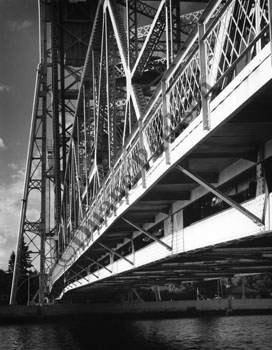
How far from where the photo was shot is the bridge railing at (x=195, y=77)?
9.52 meters

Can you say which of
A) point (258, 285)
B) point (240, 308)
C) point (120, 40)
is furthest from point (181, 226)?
point (258, 285)

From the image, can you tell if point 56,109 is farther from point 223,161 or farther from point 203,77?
point 203,77

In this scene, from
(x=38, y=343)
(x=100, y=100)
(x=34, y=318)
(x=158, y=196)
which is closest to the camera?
(x=158, y=196)

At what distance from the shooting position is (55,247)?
76.6m

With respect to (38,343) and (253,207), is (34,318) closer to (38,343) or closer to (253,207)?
(38,343)

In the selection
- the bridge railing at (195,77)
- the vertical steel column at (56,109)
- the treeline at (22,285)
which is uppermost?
the vertical steel column at (56,109)

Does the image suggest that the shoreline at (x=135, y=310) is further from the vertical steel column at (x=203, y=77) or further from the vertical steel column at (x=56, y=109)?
the vertical steel column at (x=203, y=77)

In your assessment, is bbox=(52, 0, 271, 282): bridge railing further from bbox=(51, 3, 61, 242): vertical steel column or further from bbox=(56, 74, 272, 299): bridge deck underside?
bbox=(51, 3, 61, 242): vertical steel column

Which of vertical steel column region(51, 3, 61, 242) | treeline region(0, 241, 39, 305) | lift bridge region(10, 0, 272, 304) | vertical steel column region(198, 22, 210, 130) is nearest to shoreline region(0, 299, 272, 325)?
vertical steel column region(51, 3, 61, 242)

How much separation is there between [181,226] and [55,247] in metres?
59.8

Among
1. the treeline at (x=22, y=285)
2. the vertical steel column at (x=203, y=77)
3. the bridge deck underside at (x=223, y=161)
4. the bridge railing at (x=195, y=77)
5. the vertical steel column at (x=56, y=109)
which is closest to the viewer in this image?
the bridge railing at (x=195, y=77)

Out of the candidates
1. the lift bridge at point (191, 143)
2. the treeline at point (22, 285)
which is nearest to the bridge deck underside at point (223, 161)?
the lift bridge at point (191, 143)

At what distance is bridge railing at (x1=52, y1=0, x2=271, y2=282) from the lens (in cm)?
952

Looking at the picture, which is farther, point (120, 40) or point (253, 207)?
point (120, 40)
